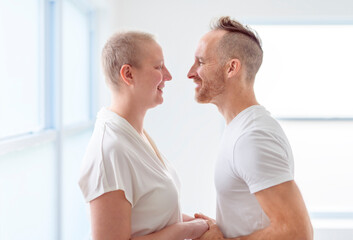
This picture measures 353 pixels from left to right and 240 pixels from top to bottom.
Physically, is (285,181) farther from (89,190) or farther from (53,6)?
(53,6)

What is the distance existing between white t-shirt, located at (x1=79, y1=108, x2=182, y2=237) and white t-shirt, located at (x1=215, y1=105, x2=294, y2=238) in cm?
19

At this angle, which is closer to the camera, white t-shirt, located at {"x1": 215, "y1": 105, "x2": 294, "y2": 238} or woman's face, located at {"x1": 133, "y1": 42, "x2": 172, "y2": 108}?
white t-shirt, located at {"x1": 215, "y1": 105, "x2": 294, "y2": 238}

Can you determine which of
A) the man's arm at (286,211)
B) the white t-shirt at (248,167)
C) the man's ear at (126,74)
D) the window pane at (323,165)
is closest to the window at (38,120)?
the man's ear at (126,74)

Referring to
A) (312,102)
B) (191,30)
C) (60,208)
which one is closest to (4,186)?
(60,208)

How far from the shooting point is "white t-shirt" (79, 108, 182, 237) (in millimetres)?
1028

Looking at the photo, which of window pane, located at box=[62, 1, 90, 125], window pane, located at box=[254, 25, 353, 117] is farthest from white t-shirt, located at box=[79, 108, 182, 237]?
window pane, located at box=[254, 25, 353, 117]

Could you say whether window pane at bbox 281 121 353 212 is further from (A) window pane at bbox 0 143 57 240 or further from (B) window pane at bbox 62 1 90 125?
(A) window pane at bbox 0 143 57 240

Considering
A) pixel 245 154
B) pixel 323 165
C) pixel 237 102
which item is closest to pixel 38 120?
pixel 237 102

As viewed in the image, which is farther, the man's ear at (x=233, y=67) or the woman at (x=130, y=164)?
the man's ear at (x=233, y=67)

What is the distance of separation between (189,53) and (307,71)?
975mm

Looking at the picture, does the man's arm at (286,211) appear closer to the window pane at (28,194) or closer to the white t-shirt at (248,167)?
the white t-shirt at (248,167)

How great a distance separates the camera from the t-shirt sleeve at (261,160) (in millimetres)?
1078

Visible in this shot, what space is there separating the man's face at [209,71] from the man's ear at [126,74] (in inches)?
15.0

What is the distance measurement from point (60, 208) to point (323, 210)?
215 centimetres
